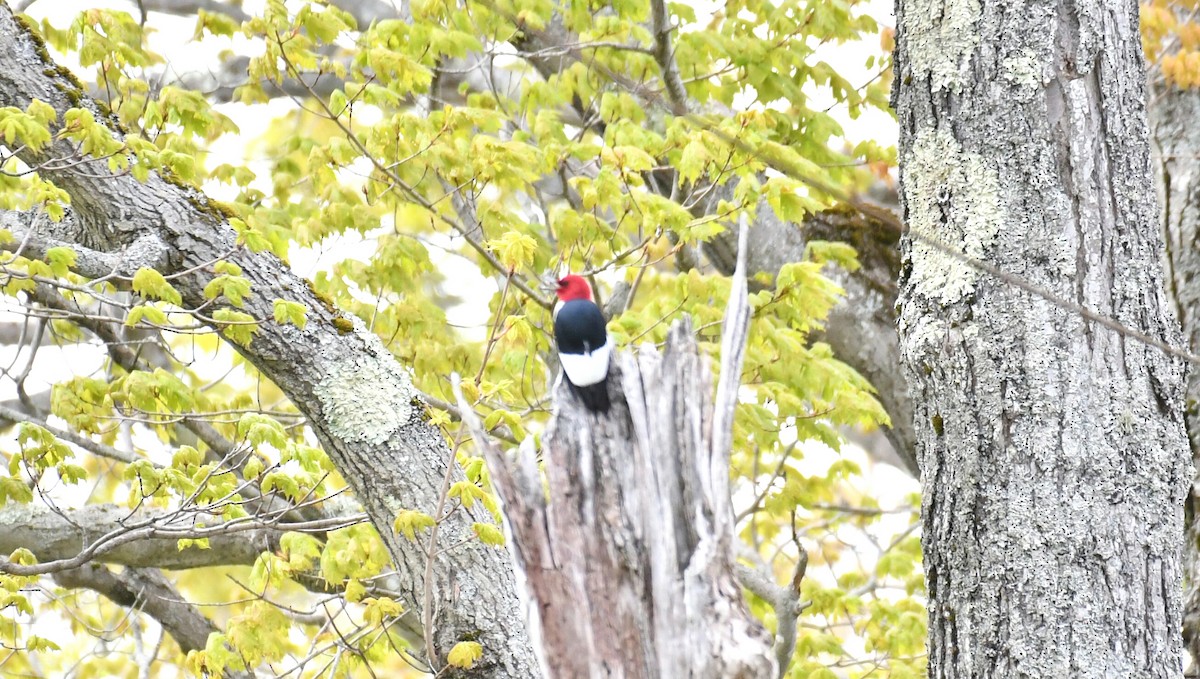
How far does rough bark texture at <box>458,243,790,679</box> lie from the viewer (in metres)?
1.69

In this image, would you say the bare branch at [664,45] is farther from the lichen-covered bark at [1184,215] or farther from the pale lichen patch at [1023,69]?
the pale lichen patch at [1023,69]

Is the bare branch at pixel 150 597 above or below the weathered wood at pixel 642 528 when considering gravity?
above

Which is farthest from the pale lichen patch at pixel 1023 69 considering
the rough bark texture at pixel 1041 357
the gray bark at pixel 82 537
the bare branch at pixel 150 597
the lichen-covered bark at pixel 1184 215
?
the bare branch at pixel 150 597

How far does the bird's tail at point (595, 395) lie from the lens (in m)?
2.07

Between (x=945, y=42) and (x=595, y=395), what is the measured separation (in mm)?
1011

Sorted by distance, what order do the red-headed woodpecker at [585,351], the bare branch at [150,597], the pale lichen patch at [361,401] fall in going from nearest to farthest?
the red-headed woodpecker at [585,351] < the pale lichen patch at [361,401] < the bare branch at [150,597]

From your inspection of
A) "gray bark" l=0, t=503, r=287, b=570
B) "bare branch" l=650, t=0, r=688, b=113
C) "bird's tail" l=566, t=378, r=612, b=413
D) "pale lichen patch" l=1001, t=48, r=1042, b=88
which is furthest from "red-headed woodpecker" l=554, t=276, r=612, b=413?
"bare branch" l=650, t=0, r=688, b=113

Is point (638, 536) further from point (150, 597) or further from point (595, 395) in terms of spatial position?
point (150, 597)

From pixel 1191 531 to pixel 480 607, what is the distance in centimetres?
208

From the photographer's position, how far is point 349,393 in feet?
9.95

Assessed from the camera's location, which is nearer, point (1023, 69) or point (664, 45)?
point (1023, 69)

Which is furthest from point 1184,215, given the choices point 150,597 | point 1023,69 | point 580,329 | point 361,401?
point 150,597

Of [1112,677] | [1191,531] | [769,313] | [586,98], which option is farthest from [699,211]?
[1112,677]

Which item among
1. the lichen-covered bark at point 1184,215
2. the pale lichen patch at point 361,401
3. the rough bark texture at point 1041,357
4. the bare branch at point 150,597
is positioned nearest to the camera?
the rough bark texture at point 1041,357
